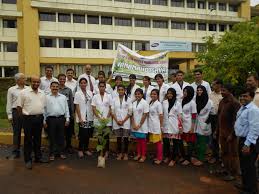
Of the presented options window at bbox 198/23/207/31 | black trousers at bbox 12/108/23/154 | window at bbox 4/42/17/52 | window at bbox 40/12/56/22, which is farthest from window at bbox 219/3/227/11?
black trousers at bbox 12/108/23/154

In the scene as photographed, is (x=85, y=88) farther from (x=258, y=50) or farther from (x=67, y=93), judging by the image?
(x=258, y=50)

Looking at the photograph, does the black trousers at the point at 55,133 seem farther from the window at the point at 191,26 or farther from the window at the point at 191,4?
the window at the point at 191,4

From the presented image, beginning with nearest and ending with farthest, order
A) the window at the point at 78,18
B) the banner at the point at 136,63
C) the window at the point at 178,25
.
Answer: the banner at the point at 136,63 < the window at the point at 78,18 < the window at the point at 178,25

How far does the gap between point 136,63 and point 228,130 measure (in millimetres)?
4342

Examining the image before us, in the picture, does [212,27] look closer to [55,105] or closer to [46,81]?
[46,81]

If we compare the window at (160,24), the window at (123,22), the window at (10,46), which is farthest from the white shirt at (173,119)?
the window at (160,24)

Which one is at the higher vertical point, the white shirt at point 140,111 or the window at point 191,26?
the window at point 191,26

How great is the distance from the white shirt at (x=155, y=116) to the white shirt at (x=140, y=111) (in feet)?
0.33

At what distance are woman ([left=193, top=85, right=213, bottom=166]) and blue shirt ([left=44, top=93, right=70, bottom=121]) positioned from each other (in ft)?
8.66

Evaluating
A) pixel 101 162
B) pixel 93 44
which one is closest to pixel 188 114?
pixel 101 162

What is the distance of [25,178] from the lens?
5797mm

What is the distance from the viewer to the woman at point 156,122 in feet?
22.6

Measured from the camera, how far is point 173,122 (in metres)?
6.83

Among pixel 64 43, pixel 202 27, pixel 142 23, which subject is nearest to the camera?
pixel 64 43
